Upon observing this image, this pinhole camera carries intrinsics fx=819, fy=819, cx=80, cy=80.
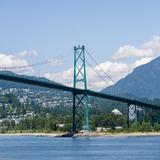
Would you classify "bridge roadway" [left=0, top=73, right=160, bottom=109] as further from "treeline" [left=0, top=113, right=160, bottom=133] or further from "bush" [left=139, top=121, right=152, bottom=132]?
"treeline" [left=0, top=113, right=160, bottom=133]

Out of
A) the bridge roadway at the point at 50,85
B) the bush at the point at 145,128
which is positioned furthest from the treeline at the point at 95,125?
the bridge roadway at the point at 50,85

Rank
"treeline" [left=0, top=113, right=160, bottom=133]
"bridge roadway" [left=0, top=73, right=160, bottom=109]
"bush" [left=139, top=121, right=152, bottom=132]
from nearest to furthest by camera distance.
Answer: "bridge roadway" [left=0, top=73, right=160, bottom=109] → "bush" [left=139, top=121, right=152, bottom=132] → "treeline" [left=0, top=113, right=160, bottom=133]

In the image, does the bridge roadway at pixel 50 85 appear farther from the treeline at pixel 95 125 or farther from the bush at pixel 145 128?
A: the treeline at pixel 95 125

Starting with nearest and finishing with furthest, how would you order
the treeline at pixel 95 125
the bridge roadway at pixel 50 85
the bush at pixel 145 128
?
1. the bridge roadway at pixel 50 85
2. the bush at pixel 145 128
3. the treeline at pixel 95 125

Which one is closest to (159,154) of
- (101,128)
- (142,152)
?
(142,152)

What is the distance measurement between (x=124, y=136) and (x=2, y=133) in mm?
55149

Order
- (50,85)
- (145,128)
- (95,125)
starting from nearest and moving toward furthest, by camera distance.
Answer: (50,85) < (145,128) < (95,125)

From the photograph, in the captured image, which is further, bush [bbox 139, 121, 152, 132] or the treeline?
the treeline

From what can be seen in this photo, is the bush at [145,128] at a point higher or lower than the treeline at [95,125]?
lower

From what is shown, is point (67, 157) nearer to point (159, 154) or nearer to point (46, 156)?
point (46, 156)

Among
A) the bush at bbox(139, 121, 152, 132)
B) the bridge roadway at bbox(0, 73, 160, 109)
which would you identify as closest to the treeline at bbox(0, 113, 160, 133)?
the bush at bbox(139, 121, 152, 132)

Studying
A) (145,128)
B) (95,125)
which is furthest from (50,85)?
(95,125)

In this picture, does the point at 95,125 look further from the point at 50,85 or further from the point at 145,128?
the point at 50,85

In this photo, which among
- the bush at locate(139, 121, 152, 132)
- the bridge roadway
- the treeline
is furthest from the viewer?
the treeline
